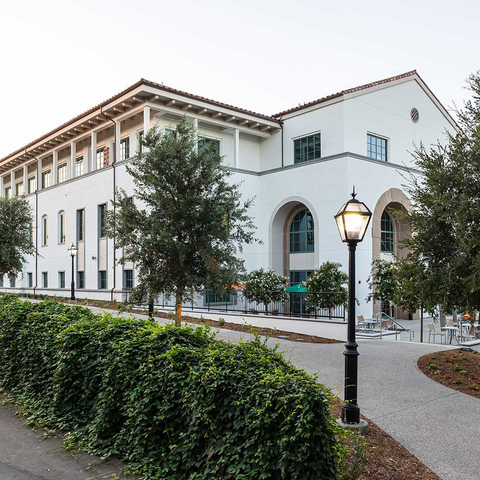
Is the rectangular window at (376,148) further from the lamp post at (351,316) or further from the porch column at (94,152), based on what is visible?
the lamp post at (351,316)

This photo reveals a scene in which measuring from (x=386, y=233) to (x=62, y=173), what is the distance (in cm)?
2322

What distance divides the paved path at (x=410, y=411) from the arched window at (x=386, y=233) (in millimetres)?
14770

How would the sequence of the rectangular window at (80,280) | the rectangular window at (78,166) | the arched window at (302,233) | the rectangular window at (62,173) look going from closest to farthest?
the arched window at (302,233), the rectangular window at (80,280), the rectangular window at (78,166), the rectangular window at (62,173)

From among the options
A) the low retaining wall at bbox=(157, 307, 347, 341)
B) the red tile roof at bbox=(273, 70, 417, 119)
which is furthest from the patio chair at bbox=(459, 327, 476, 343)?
the red tile roof at bbox=(273, 70, 417, 119)

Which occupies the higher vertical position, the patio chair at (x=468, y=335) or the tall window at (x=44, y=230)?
the tall window at (x=44, y=230)

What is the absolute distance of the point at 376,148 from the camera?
86.7ft

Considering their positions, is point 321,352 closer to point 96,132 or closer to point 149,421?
point 149,421

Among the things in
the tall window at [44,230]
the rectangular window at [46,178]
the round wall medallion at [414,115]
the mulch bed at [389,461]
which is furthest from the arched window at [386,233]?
the rectangular window at [46,178]

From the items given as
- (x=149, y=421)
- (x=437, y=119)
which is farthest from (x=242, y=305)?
(x=437, y=119)

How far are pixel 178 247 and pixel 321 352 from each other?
4.77 metres

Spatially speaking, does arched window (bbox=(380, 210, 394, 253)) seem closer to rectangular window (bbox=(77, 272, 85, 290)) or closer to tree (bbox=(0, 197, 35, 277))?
rectangular window (bbox=(77, 272, 85, 290))

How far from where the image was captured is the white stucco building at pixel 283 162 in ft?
78.6

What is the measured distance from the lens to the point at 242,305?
68.6 ft

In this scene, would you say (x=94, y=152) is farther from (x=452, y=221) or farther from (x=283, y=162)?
(x=452, y=221)
